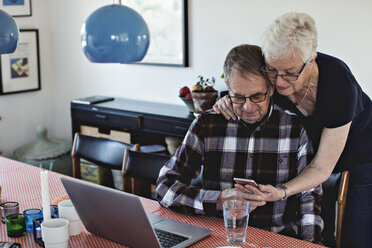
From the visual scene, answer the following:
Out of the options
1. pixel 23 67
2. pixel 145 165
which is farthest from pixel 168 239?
pixel 23 67

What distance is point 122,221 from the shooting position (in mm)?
1475

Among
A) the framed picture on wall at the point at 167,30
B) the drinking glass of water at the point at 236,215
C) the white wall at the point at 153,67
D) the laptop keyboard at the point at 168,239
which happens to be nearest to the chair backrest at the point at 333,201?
the drinking glass of water at the point at 236,215

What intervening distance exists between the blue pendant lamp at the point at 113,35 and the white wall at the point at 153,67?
5.78 ft

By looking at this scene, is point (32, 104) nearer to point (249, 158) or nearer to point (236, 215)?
point (249, 158)

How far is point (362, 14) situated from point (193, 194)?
172cm

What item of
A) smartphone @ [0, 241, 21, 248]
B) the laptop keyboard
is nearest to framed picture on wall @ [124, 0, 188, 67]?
the laptop keyboard

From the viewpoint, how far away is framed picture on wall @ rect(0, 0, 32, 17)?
4055mm

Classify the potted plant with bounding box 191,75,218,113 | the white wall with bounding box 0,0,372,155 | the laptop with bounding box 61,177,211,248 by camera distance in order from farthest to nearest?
the potted plant with bounding box 191,75,218,113 → the white wall with bounding box 0,0,372,155 → the laptop with bounding box 61,177,211,248

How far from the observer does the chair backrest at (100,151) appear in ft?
7.79

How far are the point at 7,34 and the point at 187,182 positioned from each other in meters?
0.84

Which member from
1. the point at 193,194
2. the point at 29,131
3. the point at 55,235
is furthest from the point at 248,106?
the point at 29,131

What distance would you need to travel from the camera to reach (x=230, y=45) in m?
3.44

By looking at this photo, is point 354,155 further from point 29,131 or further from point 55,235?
point 29,131

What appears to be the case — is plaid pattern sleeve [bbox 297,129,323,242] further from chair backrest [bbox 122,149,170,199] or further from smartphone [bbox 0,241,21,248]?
smartphone [bbox 0,241,21,248]
